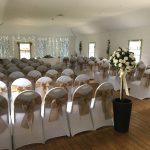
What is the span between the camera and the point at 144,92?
653cm

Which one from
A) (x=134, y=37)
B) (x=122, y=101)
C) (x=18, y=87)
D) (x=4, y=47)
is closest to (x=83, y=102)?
(x=122, y=101)

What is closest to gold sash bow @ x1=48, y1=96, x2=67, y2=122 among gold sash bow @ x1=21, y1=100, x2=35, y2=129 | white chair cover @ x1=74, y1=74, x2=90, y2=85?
gold sash bow @ x1=21, y1=100, x2=35, y2=129

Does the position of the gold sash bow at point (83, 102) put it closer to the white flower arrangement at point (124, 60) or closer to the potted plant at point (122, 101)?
the potted plant at point (122, 101)

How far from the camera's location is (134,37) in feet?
34.5

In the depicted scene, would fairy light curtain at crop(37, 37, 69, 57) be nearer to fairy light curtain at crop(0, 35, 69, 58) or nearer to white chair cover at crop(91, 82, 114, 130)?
fairy light curtain at crop(0, 35, 69, 58)

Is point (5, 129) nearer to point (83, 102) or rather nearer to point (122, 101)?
point (83, 102)

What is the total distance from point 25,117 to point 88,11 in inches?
250

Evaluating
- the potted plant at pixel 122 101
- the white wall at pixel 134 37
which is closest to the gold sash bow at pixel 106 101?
the potted plant at pixel 122 101

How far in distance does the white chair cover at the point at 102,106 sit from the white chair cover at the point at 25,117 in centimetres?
124

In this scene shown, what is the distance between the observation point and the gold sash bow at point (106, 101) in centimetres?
396

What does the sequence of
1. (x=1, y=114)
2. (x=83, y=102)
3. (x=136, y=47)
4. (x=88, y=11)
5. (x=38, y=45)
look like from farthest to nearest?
(x=38, y=45) → (x=136, y=47) → (x=88, y=11) → (x=83, y=102) → (x=1, y=114)

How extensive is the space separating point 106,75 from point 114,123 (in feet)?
14.3

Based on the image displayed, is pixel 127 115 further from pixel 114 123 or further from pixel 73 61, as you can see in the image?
pixel 73 61

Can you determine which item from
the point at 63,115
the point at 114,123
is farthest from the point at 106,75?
the point at 63,115
